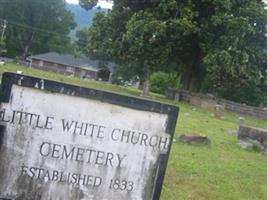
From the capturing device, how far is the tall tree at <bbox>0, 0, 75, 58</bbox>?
270 feet

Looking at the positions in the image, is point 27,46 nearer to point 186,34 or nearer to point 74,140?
point 186,34

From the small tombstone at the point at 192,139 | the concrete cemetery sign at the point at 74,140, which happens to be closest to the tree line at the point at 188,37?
the small tombstone at the point at 192,139

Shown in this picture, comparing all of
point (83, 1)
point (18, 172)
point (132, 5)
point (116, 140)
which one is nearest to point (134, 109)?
point (116, 140)

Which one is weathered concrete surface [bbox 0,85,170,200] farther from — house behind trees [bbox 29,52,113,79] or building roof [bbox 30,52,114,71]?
house behind trees [bbox 29,52,113,79]

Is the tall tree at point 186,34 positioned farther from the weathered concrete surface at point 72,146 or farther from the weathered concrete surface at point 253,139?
the weathered concrete surface at point 72,146

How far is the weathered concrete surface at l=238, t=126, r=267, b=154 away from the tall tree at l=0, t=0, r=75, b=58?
7121 cm

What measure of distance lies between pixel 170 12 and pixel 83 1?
28.8ft

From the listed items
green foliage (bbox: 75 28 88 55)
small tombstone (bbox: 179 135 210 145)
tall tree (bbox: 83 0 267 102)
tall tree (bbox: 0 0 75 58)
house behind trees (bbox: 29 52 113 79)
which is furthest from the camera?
green foliage (bbox: 75 28 88 55)

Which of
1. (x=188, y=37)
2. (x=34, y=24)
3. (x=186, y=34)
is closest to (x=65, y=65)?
(x=34, y=24)

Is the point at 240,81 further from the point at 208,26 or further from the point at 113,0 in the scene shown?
the point at 113,0

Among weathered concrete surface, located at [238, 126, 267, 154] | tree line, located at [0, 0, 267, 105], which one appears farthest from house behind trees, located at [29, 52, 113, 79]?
weathered concrete surface, located at [238, 126, 267, 154]

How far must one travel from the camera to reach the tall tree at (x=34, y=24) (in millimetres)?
82438

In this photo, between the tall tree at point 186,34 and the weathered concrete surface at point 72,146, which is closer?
the weathered concrete surface at point 72,146

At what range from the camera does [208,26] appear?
104 ft
